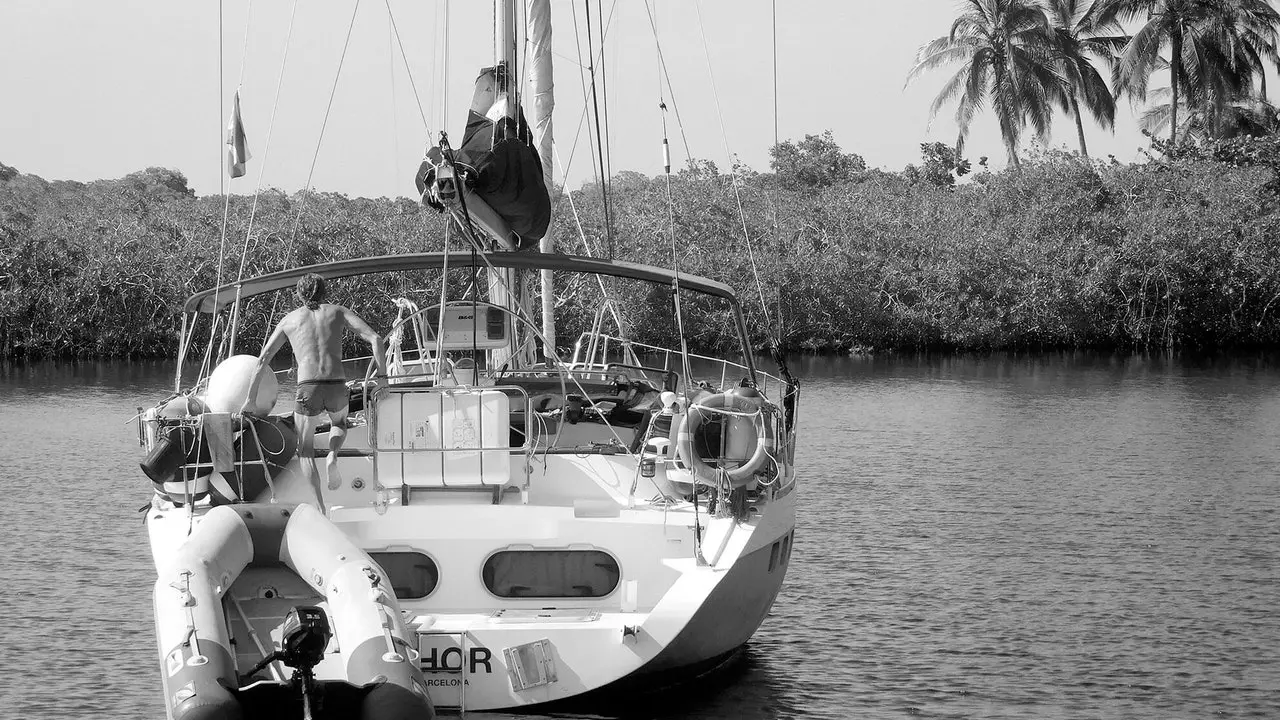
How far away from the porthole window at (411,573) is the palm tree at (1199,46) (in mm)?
46392

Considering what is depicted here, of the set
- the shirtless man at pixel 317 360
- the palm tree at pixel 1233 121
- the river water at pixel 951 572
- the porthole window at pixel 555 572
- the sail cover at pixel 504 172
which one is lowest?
the river water at pixel 951 572

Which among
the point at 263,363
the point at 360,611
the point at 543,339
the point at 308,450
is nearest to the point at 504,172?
the point at 543,339

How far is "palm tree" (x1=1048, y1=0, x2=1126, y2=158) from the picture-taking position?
166ft

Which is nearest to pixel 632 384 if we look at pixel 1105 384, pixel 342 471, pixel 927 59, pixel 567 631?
pixel 342 471

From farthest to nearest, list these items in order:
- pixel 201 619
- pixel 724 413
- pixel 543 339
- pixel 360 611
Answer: pixel 543 339 → pixel 724 413 → pixel 360 611 → pixel 201 619

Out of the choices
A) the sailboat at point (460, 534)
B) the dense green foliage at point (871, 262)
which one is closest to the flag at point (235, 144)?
the sailboat at point (460, 534)

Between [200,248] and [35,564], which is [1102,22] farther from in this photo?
[35,564]

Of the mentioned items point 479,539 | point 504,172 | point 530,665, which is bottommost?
point 530,665

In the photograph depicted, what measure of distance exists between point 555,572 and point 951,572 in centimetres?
557

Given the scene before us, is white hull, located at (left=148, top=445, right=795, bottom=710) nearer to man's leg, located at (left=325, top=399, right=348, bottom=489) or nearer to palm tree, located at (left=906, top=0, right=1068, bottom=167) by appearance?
man's leg, located at (left=325, top=399, right=348, bottom=489)

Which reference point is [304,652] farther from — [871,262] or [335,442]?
[871,262]

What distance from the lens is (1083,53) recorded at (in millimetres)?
54094

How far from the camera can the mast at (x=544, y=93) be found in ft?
43.6

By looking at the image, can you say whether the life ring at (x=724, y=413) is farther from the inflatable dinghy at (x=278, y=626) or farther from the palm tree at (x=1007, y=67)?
the palm tree at (x=1007, y=67)
